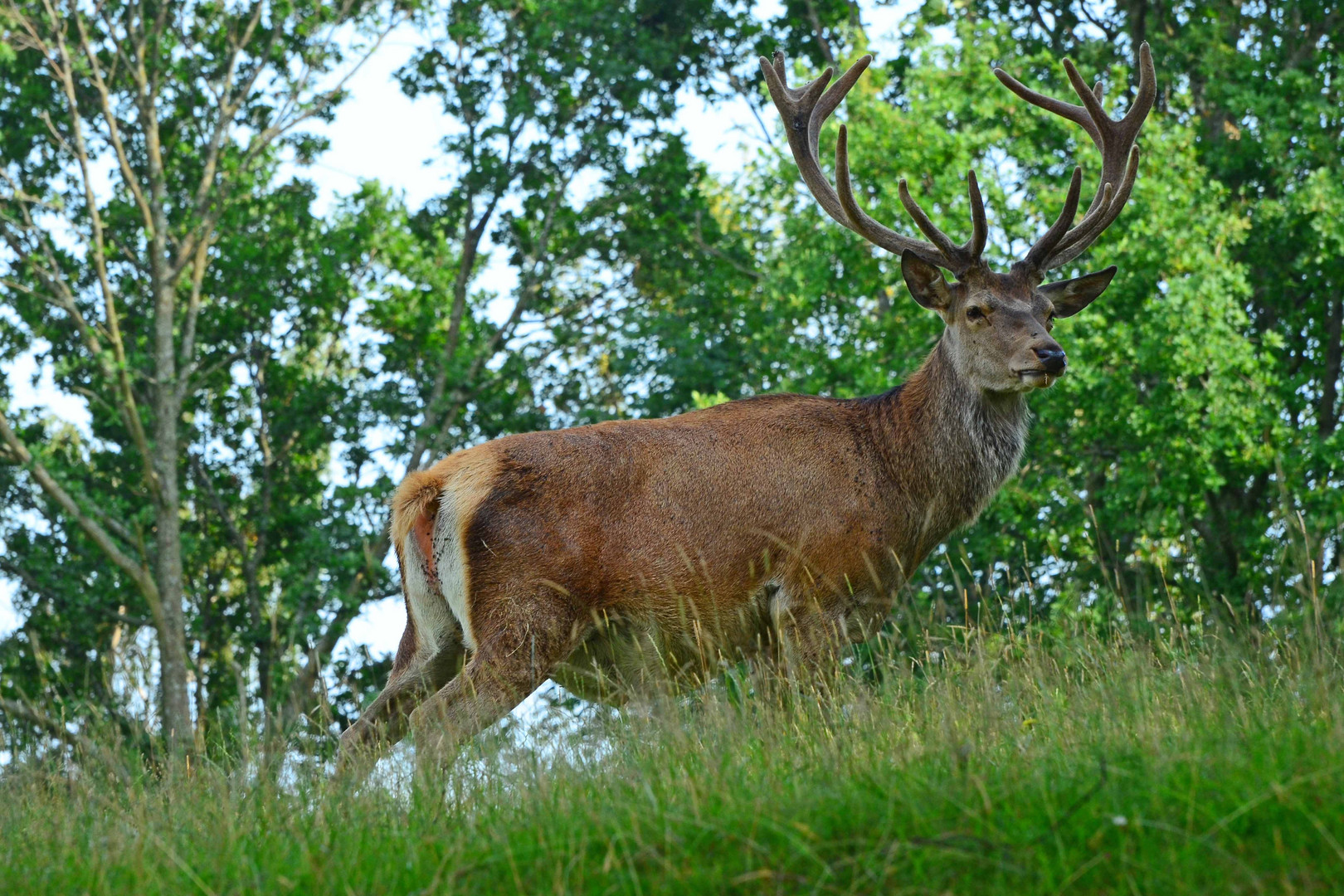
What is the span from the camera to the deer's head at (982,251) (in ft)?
23.0

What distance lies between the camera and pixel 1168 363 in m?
15.2

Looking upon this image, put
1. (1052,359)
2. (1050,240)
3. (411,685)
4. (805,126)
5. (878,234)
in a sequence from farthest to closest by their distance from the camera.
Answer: (805,126), (878,234), (1050,240), (1052,359), (411,685)

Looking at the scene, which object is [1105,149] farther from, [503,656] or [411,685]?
[411,685]

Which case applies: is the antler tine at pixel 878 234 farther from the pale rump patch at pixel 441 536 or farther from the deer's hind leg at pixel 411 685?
the deer's hind leg at pixel 411 685

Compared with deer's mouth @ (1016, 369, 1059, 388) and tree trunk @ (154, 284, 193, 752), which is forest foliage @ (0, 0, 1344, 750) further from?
deer's mouth @ (1016, 369, 1059, 388)

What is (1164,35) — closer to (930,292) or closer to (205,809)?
(930,292)

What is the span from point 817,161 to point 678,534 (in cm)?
249

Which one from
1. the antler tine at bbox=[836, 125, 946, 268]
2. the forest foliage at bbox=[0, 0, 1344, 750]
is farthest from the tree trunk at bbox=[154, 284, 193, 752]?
the antler tine at bbox=[836, 125, 946, 268]

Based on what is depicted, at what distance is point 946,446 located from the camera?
7031 mm

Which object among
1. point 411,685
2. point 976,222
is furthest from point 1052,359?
point 411,685

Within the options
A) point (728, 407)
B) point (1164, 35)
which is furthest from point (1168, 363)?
point (728, 407)

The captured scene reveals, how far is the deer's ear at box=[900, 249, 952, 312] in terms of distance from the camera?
7336 millimetres

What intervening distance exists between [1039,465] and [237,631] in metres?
11.6

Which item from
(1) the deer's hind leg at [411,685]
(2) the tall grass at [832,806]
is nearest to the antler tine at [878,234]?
(2) the tall grass at [832,806]
